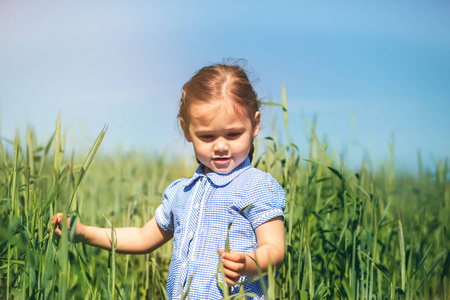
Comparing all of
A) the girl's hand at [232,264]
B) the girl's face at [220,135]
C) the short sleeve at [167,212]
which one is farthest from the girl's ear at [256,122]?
the girl's hand at [232,264]

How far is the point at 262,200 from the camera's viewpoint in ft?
4.90

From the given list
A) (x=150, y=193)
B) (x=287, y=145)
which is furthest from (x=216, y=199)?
(x=150, y=193)

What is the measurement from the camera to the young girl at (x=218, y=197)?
4.85 ft

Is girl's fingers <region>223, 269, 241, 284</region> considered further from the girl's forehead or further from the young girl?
the girl's forehead

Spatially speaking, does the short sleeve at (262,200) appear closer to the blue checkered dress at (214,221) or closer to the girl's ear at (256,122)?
the blue checkered dress at (214,221)

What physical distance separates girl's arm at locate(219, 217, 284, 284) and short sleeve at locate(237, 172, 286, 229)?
2cm

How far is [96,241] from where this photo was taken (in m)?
1.72

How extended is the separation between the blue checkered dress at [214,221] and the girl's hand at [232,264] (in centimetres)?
21

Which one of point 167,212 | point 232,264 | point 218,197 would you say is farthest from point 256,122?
point 232,264

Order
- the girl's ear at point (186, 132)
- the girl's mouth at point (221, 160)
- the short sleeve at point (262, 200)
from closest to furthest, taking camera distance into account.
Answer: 1. the short sleeve at point (262, 200)
2. the girl's mouth at point (221, 160)
3. the girl's ear at point (186, 132)

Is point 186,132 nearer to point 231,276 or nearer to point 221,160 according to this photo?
point 221,160

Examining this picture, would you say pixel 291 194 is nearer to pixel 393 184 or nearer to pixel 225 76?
pixel 225 76

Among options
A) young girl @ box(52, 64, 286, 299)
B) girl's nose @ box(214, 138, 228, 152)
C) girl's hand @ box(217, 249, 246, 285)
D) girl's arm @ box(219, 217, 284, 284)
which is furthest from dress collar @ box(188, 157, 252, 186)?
girl's hand @ box(217, 249, 246, 285)

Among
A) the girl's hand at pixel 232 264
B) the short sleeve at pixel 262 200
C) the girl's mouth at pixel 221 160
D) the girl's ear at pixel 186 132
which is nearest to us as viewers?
the girl's hand at pixel 232 264
